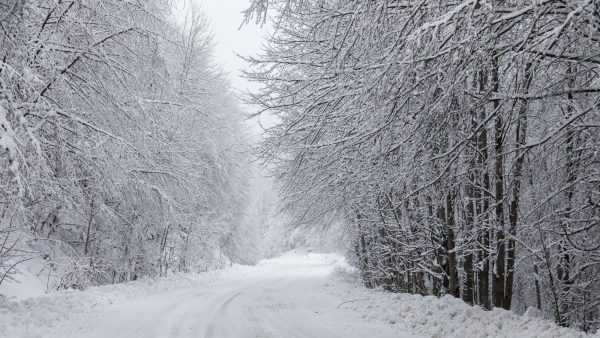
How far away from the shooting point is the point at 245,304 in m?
13.0

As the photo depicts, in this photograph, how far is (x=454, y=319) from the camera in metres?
8.32

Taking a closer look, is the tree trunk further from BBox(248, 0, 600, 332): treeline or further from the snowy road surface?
the snowy road surface

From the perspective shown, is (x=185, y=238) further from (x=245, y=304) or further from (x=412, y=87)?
(x=412, y=87)

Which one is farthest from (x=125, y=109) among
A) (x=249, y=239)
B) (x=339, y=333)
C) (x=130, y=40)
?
(x=249, y=239)

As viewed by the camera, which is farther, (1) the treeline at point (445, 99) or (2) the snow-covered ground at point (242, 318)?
(2) the snow-covered ground at point (242, 318)

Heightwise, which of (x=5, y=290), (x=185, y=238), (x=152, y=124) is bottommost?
(x=5, y=290)

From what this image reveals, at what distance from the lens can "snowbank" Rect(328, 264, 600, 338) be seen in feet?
21.9

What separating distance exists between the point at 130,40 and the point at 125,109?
146 cm

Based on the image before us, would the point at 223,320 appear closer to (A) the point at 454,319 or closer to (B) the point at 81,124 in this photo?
(A) the point at 454,319

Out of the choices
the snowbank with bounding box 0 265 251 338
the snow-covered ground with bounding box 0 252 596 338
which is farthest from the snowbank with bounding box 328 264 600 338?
the snowbank with bounding box 0 265 251 338

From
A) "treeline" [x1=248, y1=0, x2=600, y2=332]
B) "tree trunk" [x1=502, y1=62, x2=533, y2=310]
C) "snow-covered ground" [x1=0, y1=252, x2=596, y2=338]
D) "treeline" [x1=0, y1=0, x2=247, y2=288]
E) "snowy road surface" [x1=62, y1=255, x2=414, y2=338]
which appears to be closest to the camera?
"treeline" [x1=248, y1=0, x2=600, y2=332]

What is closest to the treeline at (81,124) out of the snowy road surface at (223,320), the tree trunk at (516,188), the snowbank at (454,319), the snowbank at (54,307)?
the snowbank at (54,307)

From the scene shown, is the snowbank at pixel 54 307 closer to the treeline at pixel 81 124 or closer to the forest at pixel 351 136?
the forest at pixel 351 136

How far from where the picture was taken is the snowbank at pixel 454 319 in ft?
21.9
